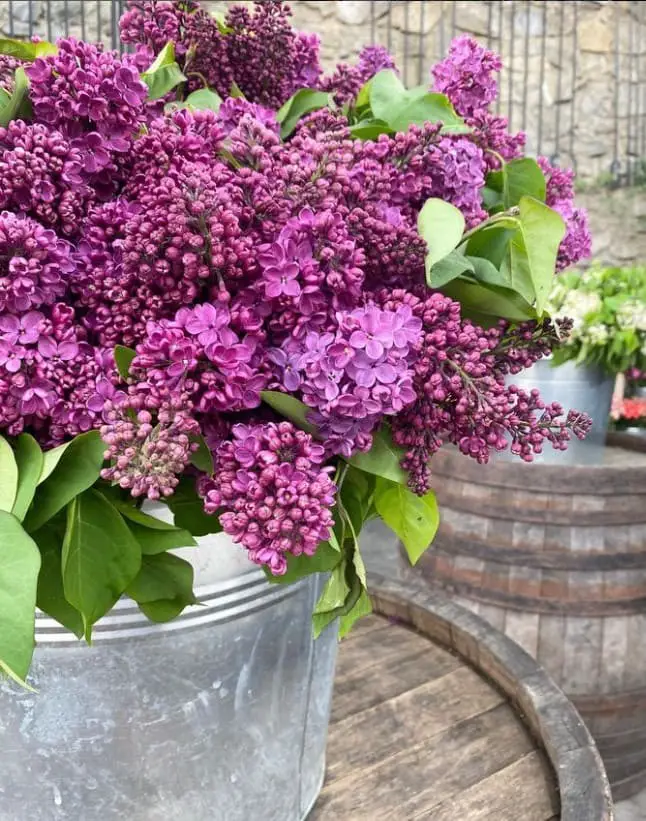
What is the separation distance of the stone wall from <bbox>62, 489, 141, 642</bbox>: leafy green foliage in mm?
4081

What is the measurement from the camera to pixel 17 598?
424 mm

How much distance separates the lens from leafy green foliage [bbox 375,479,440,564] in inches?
23.5

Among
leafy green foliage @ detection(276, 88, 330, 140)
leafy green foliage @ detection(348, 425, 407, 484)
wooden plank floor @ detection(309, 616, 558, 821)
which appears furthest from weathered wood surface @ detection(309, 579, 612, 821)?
leafy green foliage @ detection(276, 88, 330, 140)

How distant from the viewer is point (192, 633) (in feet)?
1.92

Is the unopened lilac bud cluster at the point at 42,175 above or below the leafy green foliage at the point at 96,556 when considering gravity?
above

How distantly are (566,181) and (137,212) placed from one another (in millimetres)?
403

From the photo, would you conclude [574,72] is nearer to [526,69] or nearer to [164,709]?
[526,69]

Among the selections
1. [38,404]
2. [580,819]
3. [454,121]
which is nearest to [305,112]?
[454,121]

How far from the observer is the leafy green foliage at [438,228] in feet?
1.61

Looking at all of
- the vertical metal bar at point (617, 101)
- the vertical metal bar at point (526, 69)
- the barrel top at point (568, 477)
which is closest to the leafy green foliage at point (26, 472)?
the barrel top at point (568, 477)

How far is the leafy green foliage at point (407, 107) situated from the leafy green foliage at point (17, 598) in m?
0.40

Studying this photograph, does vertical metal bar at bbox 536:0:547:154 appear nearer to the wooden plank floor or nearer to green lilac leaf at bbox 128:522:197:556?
the wooden plank floor

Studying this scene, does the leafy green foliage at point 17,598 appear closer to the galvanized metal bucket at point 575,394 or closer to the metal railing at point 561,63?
the galvanized metal bucket at point 575,394

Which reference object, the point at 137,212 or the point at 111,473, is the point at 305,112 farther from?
the point at 111,473
